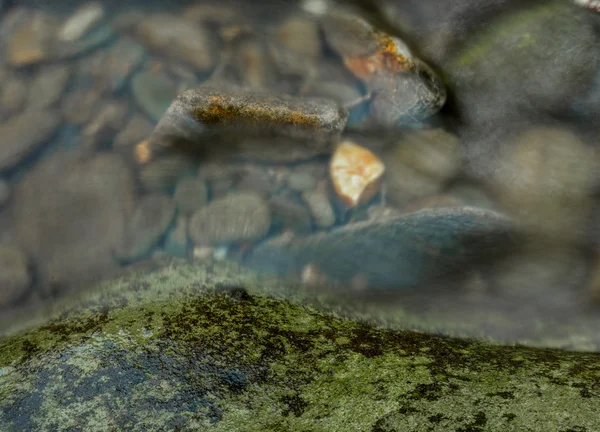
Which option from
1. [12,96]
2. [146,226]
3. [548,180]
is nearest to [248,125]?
[146,226]

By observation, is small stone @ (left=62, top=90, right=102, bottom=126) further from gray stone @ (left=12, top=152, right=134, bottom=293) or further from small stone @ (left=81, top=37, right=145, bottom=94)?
gray stone @ (left=12, top=152, right=134, bottom=293)

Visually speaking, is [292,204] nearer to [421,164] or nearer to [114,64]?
[421,164]

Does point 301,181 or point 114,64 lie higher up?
point 114,64

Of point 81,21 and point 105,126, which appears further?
point 81,21

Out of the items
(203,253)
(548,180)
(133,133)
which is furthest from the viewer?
(133,133)

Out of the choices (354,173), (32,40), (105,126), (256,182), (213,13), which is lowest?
(256,182)

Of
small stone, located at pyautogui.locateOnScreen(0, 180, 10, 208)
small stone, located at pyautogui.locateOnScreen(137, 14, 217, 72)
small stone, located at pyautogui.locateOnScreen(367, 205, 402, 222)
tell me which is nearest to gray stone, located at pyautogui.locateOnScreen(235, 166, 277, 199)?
small stone, located at pyautogui.locateOnScreen(367, 205, 402, 222)
